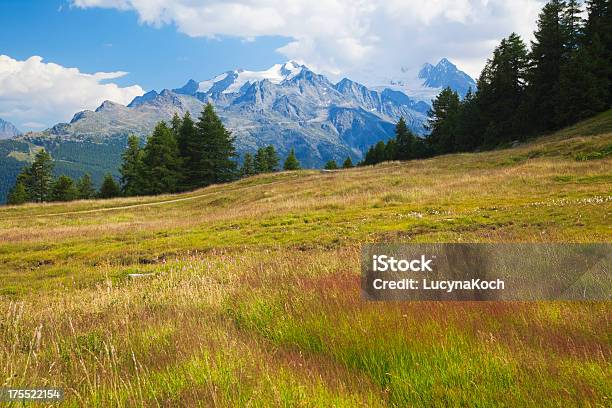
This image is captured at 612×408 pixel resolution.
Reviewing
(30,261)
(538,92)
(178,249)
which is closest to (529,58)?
(538,92)

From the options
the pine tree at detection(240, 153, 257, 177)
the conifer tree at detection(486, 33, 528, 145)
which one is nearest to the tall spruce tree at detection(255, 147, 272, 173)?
the pine tree at detection(240, 153, 257, 177)

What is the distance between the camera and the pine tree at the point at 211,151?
250 ft

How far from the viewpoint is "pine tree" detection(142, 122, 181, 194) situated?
7169 cm

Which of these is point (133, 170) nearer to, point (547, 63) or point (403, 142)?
point (403, 142)

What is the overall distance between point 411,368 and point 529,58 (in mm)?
75398

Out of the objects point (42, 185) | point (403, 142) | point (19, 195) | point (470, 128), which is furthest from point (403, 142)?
point (19, 195)

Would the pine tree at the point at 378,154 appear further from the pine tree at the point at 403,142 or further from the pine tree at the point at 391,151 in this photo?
the pine tree at the point at 403,142

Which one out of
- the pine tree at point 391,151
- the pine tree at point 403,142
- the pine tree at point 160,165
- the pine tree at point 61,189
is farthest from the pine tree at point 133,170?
the pine tree at point 403,142

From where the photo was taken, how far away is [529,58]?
65188 mm

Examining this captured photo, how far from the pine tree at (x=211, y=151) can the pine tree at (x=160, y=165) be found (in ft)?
16.2

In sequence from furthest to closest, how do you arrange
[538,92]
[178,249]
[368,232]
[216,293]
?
[538,92], [178,249], [368,232], [216,293]

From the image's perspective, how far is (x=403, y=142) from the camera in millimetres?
108062

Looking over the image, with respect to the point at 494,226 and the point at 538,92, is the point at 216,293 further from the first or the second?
the point at 538,92

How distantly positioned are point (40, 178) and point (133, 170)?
3036cm
